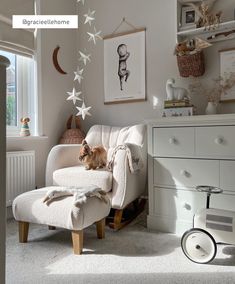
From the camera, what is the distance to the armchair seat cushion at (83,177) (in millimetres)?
2100

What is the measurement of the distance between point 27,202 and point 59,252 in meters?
0.38

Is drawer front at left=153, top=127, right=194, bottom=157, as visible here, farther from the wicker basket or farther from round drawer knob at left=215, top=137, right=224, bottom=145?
the wicker basket

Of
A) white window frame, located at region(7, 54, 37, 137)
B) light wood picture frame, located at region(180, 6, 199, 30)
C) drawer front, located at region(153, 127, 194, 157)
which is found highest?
light wood picture frame, located at region(180, 6, 199, 30)

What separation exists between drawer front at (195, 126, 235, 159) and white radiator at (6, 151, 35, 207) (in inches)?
61.5

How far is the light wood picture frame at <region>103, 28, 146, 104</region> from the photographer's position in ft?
9.36

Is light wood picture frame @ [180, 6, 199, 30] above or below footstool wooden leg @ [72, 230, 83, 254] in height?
above

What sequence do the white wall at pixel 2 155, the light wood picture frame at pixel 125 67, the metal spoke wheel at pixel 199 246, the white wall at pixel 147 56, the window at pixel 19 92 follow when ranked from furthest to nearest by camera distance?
the light wood picture frame at pixel 125 67 < the window at pixel 19 92 < the white wall at pixel 147 56 < the metal spoke wheel at pixel 199 246 < the white wall at pixel 2 155

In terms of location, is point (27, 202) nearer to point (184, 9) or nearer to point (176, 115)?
point (176, 115)

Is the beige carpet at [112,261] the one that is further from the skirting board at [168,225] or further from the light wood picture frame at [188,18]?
the light wood picture frame at [188,18]

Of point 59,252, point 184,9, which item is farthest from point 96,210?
point 184,9

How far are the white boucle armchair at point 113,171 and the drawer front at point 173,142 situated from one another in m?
0.18

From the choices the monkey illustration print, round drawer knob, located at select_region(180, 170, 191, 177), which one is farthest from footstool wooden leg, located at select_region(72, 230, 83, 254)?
the monkey illustration print

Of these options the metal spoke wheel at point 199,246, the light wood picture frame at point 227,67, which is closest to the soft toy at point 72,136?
the light wood picture frame at point 227,67

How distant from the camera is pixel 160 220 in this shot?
7.02 ft
